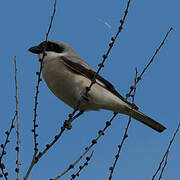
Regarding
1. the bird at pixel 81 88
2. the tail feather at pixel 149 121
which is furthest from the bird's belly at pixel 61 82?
the tail feather at pixel 149 121

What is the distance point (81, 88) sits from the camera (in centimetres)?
414

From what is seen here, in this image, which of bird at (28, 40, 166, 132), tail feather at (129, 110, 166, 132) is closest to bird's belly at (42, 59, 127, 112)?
bird at (28, 40, 166, 132)

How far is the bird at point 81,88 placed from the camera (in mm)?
4164

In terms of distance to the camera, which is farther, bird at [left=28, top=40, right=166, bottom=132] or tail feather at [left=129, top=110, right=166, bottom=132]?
tail feather at [left=129, top=110, right=166, bottom=132]

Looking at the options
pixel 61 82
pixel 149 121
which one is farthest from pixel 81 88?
pixel 149 121

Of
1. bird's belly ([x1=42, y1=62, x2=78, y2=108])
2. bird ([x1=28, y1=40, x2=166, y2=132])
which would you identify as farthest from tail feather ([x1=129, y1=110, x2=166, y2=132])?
bird's belly ([x1=42, y1=62, x2=78, y2=108])

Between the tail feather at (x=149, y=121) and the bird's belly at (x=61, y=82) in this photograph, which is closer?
the bird's belly at (x=61, y=82)

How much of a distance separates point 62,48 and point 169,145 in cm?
243

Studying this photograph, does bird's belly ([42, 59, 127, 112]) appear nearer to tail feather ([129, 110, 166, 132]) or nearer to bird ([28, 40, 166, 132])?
bird ([28, 40, 166, 132])

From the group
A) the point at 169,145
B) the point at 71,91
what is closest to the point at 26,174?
the point at 169,145

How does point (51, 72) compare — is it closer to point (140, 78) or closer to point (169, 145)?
point (140, 78)

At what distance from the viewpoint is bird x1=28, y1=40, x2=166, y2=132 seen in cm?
416

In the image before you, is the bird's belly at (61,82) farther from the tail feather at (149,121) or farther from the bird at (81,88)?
the tail feather at (149,121)

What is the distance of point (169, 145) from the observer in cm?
307
